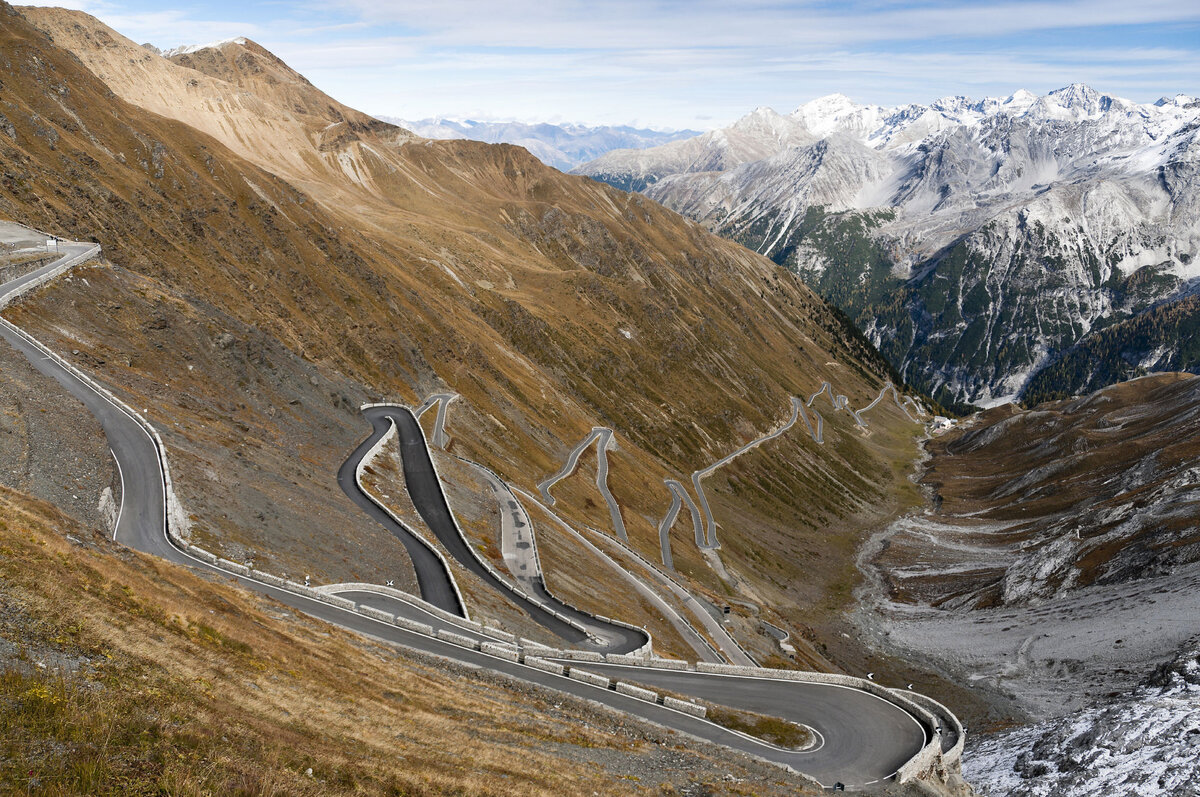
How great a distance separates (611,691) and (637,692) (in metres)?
1.50

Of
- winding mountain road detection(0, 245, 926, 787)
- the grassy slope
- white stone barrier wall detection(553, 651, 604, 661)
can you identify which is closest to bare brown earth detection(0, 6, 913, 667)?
winding mountain road detection(0, 245, 926, 787)

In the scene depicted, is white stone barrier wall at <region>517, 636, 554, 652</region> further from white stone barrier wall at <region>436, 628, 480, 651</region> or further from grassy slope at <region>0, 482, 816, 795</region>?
grassy slope at <region>0, 482, 816, 795</region>

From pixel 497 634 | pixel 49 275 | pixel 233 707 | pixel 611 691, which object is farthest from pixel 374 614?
pixel 49 275

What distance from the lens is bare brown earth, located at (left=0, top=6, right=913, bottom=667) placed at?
49625mm

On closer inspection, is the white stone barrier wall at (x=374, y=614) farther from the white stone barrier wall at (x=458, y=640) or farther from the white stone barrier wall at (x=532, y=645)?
the white stone barrier wall at (x=532, y=645)

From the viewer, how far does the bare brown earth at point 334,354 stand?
49625mm

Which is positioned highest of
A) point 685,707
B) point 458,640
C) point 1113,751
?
point 1113,751

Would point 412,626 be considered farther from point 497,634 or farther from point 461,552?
point 461,552

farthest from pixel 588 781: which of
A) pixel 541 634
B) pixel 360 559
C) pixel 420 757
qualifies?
pixel 360 559

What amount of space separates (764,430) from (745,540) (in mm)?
61028

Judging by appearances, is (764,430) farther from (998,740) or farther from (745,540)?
(998,740)

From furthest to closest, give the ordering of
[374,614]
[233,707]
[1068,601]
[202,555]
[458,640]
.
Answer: [1068,601]
[374,614]
[458,640]
[202,555]
[233,707]

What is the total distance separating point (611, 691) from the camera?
39.1 metres

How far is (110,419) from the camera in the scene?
42.9 m
